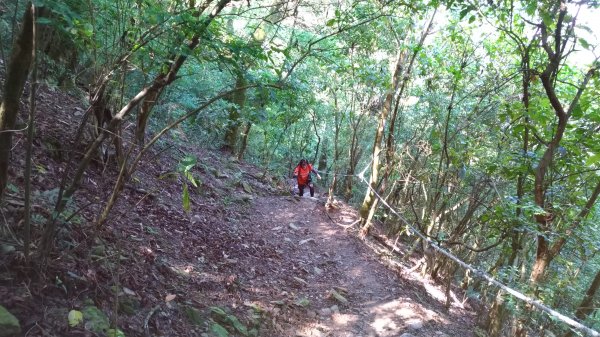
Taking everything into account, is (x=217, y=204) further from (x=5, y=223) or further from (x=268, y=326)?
(x=5, y=223)

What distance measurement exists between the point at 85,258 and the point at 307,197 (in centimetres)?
835

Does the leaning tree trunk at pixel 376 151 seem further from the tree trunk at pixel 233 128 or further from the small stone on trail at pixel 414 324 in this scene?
the tree trunk at pixel 233 128

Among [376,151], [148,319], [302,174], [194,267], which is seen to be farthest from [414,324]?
[302,174]

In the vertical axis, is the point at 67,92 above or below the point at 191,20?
below

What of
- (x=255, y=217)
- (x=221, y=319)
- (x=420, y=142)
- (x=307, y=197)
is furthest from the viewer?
(x=307, y=197)

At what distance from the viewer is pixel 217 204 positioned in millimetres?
7727

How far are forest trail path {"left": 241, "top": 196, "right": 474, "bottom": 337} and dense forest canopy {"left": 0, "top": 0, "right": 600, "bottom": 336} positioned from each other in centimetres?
81

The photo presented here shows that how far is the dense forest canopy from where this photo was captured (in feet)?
10.0

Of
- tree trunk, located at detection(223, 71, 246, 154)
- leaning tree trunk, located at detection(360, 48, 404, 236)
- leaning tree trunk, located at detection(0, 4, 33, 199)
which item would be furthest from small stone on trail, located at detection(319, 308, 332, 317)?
tree trunk, located at detection(223, 71, 246, 154)

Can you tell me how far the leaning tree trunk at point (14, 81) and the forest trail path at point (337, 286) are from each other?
121 inches

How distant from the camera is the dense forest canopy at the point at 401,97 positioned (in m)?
3.06

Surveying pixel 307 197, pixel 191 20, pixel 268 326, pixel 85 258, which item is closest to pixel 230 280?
pixel 268 326

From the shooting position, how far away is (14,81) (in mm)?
2334

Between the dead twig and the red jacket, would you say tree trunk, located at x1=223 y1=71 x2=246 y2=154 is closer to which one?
the red jacket
